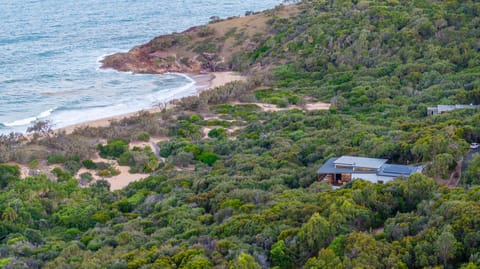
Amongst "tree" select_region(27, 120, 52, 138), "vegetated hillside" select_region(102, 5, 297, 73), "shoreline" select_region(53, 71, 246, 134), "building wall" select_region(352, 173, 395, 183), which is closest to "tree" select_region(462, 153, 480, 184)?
"building wall" select_region(352, 173, 395, 183)

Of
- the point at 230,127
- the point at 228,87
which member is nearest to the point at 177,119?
the point at 230,127

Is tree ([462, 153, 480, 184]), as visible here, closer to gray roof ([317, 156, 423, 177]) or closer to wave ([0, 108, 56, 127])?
gray roof ([317, 156, 423, 177])

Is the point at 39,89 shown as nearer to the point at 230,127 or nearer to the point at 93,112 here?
the point at 93,112

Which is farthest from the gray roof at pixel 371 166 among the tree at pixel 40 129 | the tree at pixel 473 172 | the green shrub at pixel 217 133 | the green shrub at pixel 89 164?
the tree at pixel 40 129

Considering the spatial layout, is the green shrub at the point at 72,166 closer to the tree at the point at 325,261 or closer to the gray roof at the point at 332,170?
the gray roof at the point at 332,170

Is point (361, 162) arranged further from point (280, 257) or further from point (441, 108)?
point (441, 108)
